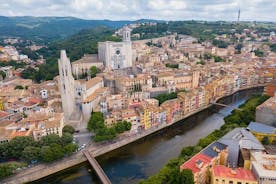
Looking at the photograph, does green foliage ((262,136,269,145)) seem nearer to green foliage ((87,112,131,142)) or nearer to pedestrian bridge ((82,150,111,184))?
green foliage ((87,112,131,142))

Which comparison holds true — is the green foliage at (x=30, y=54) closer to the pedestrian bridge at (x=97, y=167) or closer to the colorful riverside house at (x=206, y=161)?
the pedestrian bridge at (x=97, y=167)

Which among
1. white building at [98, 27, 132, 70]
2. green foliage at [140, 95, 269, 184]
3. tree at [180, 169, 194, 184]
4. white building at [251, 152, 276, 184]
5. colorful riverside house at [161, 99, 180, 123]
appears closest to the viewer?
white building at [251, 152, 276, 184]

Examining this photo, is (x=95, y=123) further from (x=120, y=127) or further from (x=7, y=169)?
(x=7, y=169)

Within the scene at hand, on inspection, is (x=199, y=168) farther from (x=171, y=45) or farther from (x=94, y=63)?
(x=171, y=45)

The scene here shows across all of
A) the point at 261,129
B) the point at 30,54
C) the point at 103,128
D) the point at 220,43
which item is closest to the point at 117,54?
the point at 103,128

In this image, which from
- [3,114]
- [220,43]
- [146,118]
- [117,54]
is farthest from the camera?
[220,43]

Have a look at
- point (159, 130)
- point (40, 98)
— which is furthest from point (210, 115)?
point (40, 98)

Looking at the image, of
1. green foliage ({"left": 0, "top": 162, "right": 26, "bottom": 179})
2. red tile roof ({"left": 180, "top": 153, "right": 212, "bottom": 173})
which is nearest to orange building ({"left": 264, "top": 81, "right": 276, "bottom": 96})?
red tile roof ({"left": 180, "top": 153, "right": 212, "bottom": 173})
